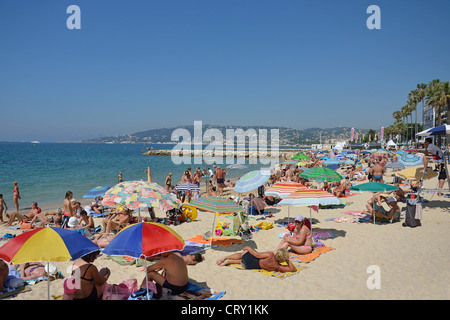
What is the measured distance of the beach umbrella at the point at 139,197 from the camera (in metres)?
6.12

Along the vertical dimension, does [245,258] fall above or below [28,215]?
above

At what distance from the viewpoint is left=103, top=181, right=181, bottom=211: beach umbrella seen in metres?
6.12

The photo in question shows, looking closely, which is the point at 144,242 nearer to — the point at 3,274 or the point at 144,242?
the point at 144,242

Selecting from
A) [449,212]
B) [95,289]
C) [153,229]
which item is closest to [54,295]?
[95,289]

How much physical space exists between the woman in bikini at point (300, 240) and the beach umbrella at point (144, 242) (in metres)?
3.47

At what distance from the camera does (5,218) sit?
11.8 meters

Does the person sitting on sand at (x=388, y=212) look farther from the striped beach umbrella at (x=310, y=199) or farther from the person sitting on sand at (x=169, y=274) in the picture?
the person sitting on sand at (x=169, y=274)

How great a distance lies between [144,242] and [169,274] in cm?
94

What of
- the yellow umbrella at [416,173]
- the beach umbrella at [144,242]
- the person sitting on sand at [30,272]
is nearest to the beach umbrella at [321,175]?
the yellow umbrella at [416,173]

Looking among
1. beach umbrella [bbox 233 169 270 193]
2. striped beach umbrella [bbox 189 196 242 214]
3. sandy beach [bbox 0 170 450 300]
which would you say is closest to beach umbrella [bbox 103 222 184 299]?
sandy beach [bbox 0 170 450 300]

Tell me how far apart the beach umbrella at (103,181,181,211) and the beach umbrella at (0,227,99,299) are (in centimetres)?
234

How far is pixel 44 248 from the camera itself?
3514mm

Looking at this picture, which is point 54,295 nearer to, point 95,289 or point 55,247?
point 95,289

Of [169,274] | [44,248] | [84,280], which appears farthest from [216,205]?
[44,248]
